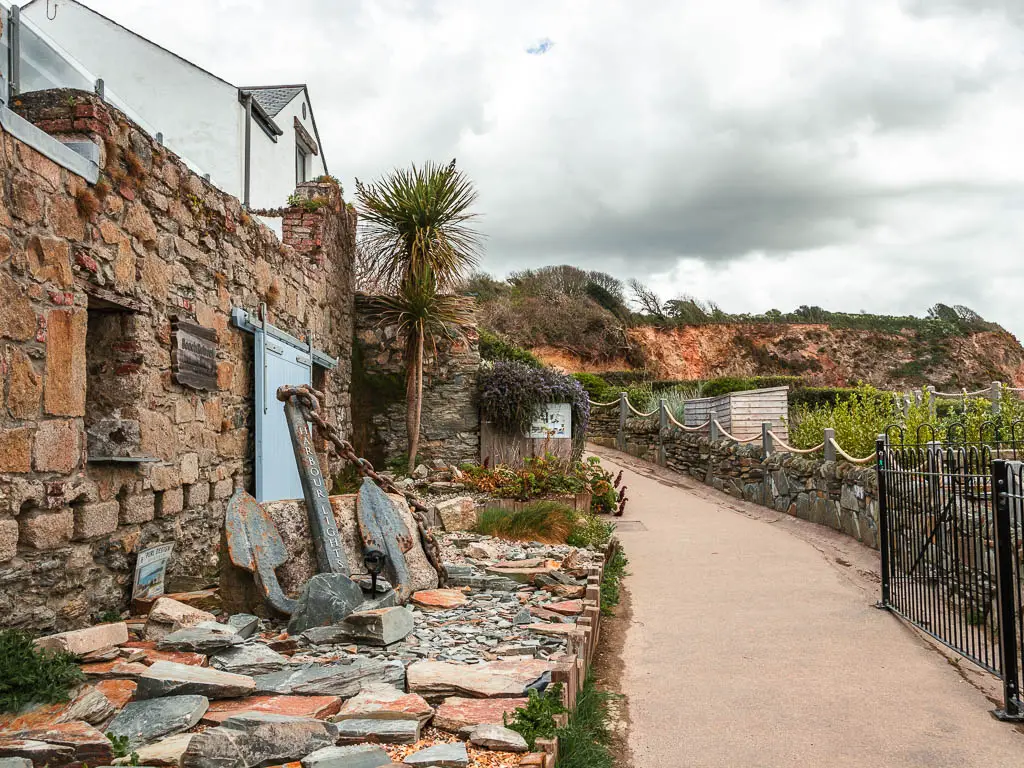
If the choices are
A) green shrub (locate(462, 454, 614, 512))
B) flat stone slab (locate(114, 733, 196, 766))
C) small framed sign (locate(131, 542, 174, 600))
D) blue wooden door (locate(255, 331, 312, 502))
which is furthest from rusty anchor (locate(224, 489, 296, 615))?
green shrub (locate(462, 454, 614, 512))

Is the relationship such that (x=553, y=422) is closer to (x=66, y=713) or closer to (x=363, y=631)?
(x=363, y=631)

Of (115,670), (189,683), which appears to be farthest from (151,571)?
(189,683)

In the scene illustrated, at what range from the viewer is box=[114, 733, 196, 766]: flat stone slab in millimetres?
2570

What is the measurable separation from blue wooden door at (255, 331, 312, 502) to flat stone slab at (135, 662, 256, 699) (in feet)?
10.8

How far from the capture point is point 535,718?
3.14 metres

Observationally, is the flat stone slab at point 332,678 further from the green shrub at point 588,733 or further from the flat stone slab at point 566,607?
the flat stone slab at point 566,607

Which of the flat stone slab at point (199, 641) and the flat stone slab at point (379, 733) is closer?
the flat stone slab at point (379, 733)

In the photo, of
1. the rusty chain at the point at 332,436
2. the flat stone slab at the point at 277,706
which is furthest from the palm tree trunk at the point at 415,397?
the flat stone slab at the point at 277,706

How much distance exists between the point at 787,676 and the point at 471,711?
2.48 metres

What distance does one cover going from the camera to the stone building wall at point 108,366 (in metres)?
3.91

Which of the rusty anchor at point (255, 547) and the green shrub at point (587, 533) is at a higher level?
the rusty anchor at point (255, 547)

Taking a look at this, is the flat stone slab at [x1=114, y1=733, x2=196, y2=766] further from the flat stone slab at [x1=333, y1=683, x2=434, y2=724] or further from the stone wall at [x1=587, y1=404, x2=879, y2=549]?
the stone wall at [x1=587, y1=404, x2=879, y2=549]

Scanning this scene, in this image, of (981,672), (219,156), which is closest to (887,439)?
(981,672)

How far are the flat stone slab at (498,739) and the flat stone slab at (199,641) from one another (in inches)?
55.2
